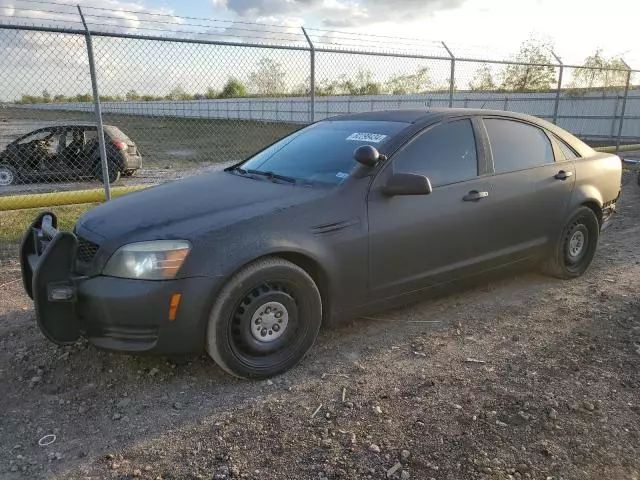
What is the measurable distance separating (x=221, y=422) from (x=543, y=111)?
79.7 ft

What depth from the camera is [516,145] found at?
14.8 ft

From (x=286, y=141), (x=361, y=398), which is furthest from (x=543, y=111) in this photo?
(x=361, y=398)

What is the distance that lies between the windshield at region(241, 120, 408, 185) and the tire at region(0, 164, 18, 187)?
932 centimetres

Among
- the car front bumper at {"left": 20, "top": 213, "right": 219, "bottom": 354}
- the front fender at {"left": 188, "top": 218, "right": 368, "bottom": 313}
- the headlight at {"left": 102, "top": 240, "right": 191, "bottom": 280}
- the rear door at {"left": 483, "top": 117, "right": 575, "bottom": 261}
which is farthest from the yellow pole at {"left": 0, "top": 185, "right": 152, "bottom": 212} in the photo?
the rear door at {"left": 483, "top": 117, "right": 575, "bottom": 261}

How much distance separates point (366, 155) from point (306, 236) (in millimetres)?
691

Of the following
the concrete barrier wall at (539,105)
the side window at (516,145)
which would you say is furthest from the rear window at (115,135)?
the side window at (516,145)

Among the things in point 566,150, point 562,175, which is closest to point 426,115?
point 562,175

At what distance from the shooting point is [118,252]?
3.01 metres

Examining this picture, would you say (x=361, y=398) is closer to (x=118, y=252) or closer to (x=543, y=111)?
(x=118, y=252)

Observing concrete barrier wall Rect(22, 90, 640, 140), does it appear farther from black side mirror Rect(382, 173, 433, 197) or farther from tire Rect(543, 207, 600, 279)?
black side mirror Rect(382, 173, 433, 197)

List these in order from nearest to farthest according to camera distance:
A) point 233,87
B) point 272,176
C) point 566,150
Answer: point 272,176 → point 566,150 → point 233,87

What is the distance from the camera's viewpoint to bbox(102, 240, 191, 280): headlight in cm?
295

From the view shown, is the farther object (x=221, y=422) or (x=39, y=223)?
(x=39, y=223)

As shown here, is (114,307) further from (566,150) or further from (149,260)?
(566,150)
